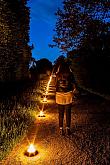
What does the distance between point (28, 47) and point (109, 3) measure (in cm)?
1517

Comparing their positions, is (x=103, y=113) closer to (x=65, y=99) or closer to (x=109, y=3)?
(x=65, y=99)

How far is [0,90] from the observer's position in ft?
62.3

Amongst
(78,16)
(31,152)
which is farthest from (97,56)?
(31,152)

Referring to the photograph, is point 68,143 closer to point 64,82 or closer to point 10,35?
point 64,82

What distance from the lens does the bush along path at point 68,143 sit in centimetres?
637

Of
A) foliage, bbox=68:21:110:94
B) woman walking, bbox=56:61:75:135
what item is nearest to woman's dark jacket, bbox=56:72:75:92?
woman walking, bbox=56:61:75:135

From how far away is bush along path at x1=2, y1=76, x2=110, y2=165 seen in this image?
637 centimetres

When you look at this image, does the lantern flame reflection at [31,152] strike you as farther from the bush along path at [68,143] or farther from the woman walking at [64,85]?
the woman walking at [64,85]

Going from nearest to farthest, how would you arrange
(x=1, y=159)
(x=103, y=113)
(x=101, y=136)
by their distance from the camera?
(x=1, y=159) < (x=101, y=136) < (x=103, y=113)

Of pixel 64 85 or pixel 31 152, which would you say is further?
pixel 64 85

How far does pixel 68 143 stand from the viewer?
7.69 metres

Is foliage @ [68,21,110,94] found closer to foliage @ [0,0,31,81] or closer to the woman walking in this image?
foliage @ [0,0,31,81]

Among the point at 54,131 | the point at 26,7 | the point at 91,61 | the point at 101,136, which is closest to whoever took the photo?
the point at 101,136

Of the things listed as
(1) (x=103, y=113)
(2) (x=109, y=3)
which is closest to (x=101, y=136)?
(1) (x=103, y=113)
